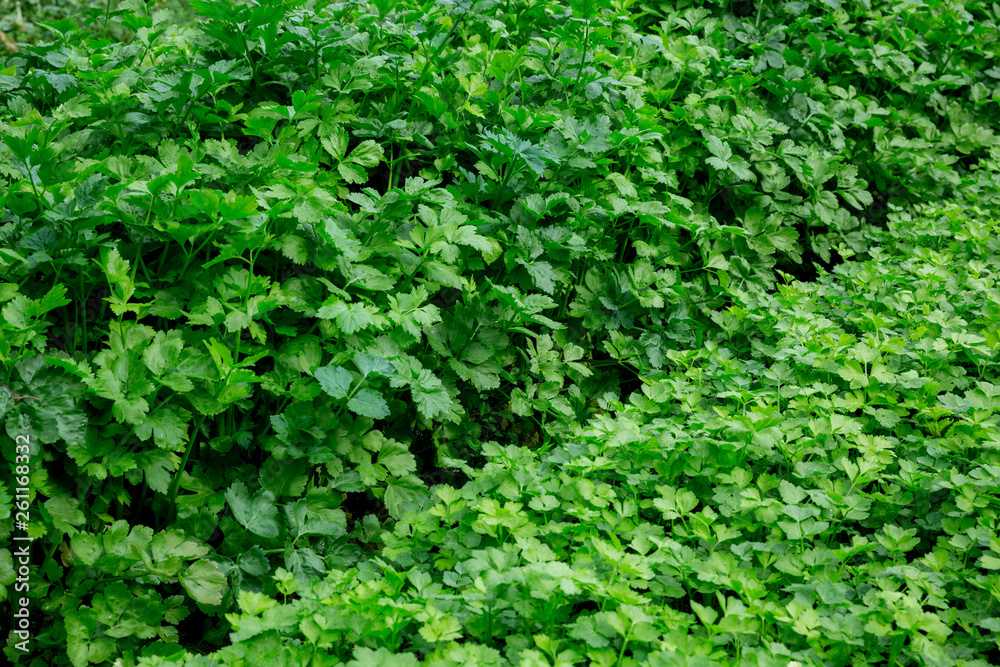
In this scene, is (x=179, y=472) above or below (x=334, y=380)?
below

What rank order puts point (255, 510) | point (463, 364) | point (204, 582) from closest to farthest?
1. point (204, 582)
2. point (255, 510)
3. point (463, 364)

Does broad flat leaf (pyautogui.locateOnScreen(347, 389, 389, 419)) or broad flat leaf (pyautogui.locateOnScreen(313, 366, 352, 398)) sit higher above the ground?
broad flat leaf (pyautogui.locateOnScreen(313, 366, 352, 398))

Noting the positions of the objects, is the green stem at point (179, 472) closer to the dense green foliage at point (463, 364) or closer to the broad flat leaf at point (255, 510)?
the dense green foliage at point (463, 364)

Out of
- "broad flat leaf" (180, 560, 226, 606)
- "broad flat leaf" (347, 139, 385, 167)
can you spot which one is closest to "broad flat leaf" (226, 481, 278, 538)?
"broad flat leaf" (180, 560, 226, 606)

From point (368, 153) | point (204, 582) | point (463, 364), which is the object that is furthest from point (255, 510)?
point (368, 153)

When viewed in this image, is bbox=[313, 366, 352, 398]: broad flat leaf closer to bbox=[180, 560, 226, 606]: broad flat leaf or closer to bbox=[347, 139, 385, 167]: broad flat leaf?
bbox=[180, 560, 226, 606]: broad flat leaf

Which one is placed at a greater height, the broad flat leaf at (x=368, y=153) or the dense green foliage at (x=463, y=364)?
the broad flat leaf at (x=368, y=153)

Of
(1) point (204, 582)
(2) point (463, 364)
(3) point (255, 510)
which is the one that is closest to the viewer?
(1) point (204, 582)

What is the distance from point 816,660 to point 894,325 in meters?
1.70

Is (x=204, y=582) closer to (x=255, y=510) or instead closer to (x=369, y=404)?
(x=255, y=510)

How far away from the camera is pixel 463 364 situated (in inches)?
105

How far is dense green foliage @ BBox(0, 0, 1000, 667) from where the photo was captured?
182 centimetres

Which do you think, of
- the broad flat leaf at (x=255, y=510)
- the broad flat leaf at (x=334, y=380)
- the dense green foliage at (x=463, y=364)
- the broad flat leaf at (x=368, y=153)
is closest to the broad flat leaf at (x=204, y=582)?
the dense green foliage at (x=463, y=364)

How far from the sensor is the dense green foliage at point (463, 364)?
5.98ft
